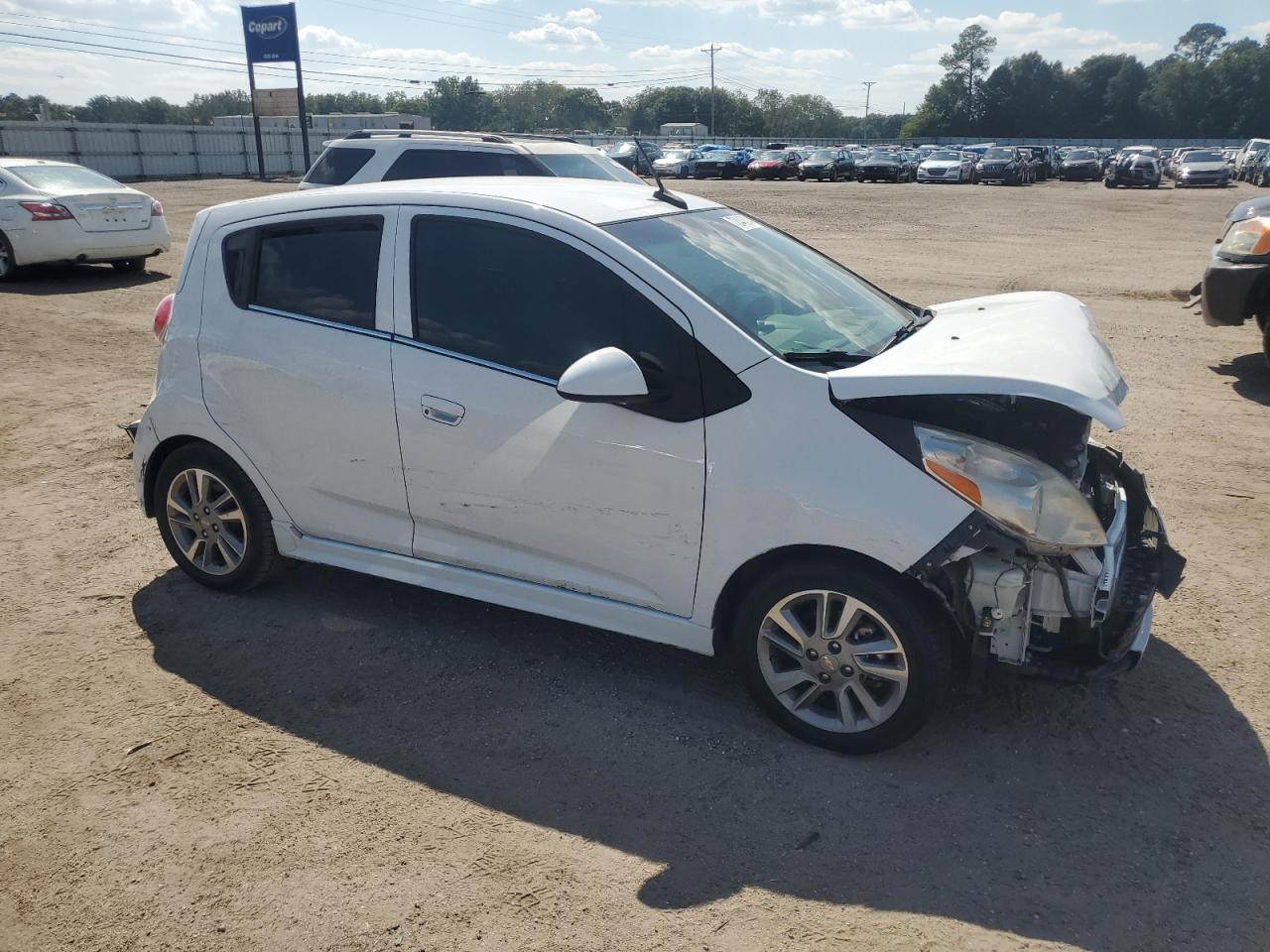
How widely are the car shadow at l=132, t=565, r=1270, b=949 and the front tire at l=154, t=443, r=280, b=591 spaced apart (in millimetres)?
250

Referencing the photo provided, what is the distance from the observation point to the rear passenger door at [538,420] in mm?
3447

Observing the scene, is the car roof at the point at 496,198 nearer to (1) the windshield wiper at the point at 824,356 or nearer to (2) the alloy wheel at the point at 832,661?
(1) the windshield wiper at the point at 824,356

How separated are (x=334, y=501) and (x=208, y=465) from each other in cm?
71

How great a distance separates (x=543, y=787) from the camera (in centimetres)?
332

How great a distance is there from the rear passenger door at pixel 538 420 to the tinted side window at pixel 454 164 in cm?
743

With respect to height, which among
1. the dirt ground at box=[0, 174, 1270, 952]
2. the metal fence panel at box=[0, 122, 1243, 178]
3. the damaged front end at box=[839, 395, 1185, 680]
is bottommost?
the dirt ground at box=[0, 174, 1270, 952]

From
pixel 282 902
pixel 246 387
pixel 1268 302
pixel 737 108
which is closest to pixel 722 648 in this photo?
pixel 282 902

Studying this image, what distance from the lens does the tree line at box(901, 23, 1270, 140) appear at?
101 meters

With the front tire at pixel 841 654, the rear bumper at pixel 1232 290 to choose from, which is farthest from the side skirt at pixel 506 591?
the rear bumper at pixel 1232 290

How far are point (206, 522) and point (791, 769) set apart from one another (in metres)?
2.88

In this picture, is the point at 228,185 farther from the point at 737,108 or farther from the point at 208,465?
the point at 737,108

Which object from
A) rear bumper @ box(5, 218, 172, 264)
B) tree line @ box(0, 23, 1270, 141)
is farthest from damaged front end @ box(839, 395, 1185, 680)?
tree line @ box(0, 23, 1270, 141)

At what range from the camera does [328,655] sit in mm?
4180

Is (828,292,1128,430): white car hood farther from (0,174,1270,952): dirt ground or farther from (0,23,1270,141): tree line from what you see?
(0,23,1270,141): tree line
